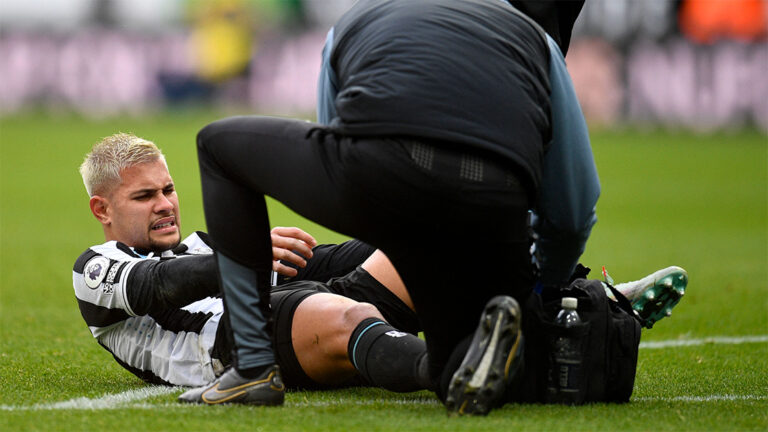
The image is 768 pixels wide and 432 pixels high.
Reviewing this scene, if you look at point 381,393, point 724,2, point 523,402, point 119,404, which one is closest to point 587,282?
point 523,402

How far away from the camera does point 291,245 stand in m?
3.95

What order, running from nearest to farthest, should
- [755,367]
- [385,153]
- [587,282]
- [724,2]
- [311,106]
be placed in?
[385,153] < [587,282] < [755,367] < [724,2] < [311,106]

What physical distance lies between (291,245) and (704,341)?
2.30m

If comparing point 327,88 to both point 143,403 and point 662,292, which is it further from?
point 662,292

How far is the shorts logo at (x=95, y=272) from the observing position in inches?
144

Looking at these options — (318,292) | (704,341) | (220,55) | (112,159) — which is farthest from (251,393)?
(220,55)

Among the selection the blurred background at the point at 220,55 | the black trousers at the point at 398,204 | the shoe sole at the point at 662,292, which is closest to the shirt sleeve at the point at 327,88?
the black trousers at the point at 398,204

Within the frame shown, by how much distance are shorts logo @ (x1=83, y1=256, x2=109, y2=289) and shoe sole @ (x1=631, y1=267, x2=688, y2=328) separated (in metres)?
1.93

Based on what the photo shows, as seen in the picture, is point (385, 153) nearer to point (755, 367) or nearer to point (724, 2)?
point (755, 367)

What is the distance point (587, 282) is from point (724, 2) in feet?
82.0

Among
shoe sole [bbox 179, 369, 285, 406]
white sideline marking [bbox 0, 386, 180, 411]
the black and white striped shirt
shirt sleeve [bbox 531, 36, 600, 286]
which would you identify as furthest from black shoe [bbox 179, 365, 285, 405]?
shirt sleeve [bbox 531, 36, 600, 286]

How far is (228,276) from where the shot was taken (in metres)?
3.26

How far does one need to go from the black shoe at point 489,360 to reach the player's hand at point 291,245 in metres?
1.00

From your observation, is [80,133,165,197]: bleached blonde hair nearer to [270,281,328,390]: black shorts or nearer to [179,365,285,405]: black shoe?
[270,281,328,390]: black shorts
